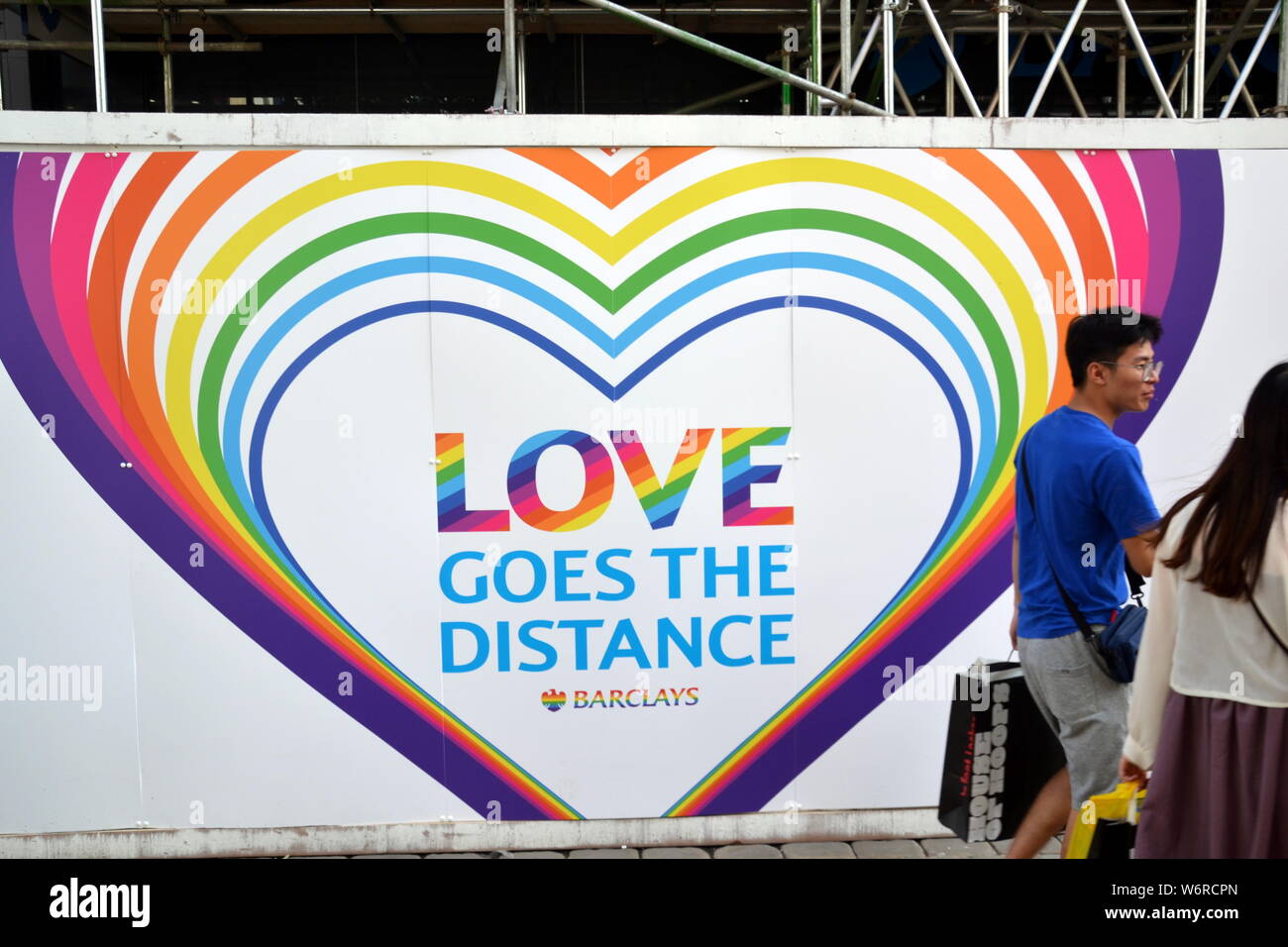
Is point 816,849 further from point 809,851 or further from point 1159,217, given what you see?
point 1159,217

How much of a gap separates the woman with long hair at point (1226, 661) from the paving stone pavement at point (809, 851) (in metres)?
1.79

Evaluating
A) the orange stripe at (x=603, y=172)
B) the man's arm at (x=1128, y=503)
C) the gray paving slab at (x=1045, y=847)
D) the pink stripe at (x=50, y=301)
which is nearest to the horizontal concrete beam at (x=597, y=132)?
the orange stripe at (x=603, y=172)

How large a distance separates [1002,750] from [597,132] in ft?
9.23

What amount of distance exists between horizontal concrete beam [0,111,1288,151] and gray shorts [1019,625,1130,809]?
214 cm

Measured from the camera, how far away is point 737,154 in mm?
4188

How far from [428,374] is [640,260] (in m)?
0.98

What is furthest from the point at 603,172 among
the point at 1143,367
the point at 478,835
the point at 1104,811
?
the point at 1104,811

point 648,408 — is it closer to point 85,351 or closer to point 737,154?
point 737,154

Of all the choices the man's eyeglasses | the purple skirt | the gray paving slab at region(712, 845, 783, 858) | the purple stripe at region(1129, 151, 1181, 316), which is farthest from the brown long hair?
the gray paving slab at region(712, 845, 783, 858)

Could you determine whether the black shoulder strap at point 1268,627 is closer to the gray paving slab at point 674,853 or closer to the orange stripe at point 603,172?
the gray paving slab at point 674,853

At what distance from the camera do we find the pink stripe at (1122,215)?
4.29m

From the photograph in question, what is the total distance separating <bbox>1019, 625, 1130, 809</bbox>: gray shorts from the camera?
10.5ft

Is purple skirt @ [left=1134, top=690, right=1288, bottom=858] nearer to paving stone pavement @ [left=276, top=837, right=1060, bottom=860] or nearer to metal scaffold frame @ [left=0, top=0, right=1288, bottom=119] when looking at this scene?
paving stone pavement @ [left=276, top=837, right=1060, bottom=860]
